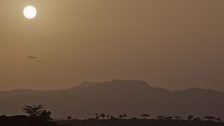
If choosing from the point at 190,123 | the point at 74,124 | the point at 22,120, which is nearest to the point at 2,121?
the point at 22,120

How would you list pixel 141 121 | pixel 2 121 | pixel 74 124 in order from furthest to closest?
1. pixel 141 121
2. pixel 74 124
3. pixel 2 121

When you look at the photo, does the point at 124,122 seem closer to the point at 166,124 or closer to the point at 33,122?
the point at 166,124

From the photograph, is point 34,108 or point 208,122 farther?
point 208,122

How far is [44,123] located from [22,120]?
Result: 271cm

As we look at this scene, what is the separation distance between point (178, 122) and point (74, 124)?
32.4 m

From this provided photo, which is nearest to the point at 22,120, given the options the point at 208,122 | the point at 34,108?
the point at 34,108

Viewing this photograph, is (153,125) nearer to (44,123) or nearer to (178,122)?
(178,122)

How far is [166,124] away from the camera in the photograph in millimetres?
184250

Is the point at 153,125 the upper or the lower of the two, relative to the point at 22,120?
upper

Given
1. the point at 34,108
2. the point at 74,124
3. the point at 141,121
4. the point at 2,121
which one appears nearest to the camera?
the point at 2,121

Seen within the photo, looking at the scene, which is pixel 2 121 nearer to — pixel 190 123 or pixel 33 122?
pixel 33 122

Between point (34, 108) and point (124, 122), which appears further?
point (124, 122)

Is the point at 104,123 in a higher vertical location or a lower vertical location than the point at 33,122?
higher

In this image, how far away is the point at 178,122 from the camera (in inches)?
7574
